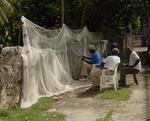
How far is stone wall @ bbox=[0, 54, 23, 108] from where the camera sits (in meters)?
9.42

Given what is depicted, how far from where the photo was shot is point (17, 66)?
10047mm

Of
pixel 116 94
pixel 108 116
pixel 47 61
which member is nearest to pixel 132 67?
pixel 116 94

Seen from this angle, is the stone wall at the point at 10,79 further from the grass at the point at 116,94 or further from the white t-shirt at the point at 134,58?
the white t-shirt at the point at 134,58

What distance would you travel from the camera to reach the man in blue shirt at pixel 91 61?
45.0 ft

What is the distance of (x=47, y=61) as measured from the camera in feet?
39.8

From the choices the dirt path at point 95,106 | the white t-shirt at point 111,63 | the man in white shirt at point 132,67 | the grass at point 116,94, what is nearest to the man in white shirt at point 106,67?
the white t-shirt at point 111,63

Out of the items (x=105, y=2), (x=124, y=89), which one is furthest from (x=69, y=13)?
(x=124, y=89)

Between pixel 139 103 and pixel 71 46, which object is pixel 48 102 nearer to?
pixel 139 103

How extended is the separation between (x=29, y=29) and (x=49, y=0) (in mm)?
10833

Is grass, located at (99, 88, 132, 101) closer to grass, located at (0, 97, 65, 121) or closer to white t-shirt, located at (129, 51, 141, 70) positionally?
white t-shirt, located at (129, 51, 141, 70)

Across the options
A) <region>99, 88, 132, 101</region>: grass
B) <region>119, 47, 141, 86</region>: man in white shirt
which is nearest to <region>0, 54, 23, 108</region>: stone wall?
<region>99, 88, 132, 101</region>: grass

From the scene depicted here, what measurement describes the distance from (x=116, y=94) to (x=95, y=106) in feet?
5.18

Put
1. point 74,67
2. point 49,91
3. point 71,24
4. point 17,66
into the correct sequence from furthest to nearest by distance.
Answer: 1. point 71,24
2. point 74,67
3. point 49,91
4. point 17,66

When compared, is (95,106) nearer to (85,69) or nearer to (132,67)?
(132,67)
